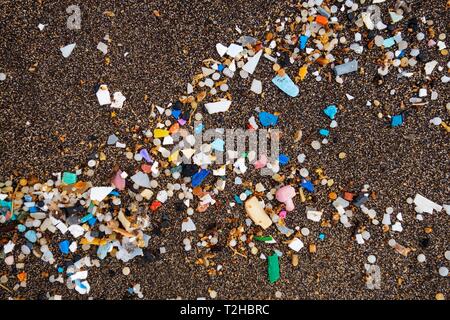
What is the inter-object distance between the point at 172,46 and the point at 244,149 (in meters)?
0.42

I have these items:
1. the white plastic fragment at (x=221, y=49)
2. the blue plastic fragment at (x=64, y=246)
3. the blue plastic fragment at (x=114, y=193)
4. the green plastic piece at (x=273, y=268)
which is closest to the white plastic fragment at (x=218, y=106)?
the white plastic fragment at (x=221, y=49)

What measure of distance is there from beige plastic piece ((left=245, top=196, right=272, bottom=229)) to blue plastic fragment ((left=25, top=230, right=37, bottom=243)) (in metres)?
0.71

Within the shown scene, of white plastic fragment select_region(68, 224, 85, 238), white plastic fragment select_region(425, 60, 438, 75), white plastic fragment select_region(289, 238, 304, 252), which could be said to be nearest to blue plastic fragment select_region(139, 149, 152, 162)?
white plastic fragment select_region(68, 224, 85, 238)

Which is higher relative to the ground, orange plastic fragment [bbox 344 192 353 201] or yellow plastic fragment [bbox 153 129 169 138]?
yellow plastic fragment [bbox 153 129 169 138]

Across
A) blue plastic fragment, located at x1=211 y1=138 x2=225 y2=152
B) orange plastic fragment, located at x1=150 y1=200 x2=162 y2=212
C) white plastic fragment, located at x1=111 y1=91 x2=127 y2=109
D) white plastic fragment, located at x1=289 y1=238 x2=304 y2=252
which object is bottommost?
white plastic fragment, located at x1=289 y1=238 x2=304 y2=252

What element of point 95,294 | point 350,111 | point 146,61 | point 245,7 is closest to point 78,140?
point 146,61

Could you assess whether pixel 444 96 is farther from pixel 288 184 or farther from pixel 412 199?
pixel 288 184

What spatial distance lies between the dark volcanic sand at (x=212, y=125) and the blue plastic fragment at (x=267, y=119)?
1.2 inches

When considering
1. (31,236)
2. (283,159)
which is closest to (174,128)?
(283,159)

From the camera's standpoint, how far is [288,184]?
131 cm

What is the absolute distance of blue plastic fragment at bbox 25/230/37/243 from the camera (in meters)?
1.30

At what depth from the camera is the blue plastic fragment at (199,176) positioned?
1303 mm

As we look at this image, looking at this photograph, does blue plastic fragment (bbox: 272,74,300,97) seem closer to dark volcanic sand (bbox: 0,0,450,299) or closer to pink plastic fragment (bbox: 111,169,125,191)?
dark volcanic sand (bbox: 0,0,450,299)

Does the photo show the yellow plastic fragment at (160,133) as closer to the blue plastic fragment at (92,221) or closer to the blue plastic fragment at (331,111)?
the blue plastic fragment at (92,221)
